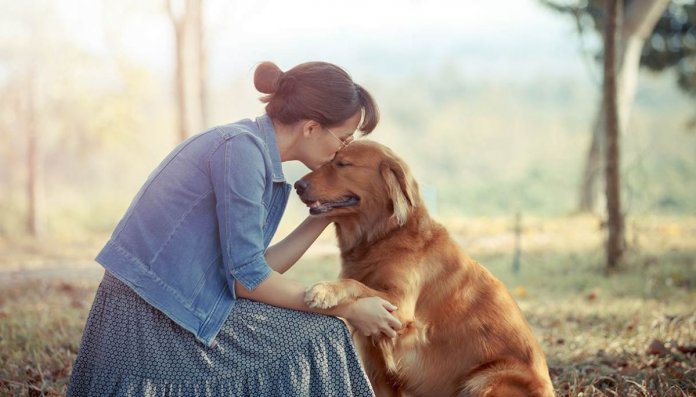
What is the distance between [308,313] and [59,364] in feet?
5.88

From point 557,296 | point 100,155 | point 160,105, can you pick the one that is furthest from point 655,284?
point 160,105

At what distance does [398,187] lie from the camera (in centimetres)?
321

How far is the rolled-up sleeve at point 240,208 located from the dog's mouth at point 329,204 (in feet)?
2.24

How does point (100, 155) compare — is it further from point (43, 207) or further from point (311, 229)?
point (311, 229)

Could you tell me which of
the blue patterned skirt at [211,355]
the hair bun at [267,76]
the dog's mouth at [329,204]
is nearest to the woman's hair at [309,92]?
the hair bun at [267,76]

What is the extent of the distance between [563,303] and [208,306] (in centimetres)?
415

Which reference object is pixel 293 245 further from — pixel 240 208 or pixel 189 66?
pixel 189 66

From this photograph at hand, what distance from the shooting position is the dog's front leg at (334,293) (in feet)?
8.59

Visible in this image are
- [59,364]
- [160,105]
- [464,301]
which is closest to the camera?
[464,301]

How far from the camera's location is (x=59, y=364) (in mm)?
3750

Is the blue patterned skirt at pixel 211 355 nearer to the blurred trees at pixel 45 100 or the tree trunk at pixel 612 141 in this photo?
the tree trunk at pixel 612 141

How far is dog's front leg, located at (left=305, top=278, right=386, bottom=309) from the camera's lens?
2.62m

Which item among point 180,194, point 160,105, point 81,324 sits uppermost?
point 180,194

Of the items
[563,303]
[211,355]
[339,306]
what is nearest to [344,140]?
[339,306]
